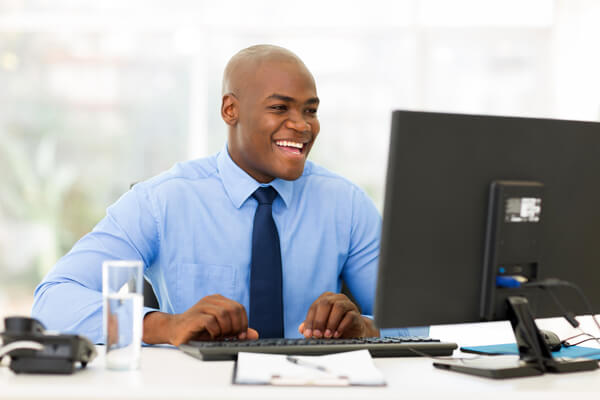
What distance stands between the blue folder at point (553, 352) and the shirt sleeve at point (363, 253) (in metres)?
0.49

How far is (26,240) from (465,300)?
4.53 meters

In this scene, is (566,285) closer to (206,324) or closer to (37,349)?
(206,324)

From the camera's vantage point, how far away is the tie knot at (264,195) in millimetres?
1870

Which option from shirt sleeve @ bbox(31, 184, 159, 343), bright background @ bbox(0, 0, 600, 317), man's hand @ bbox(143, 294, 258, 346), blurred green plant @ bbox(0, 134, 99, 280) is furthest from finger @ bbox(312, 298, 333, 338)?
blurred green plant @ bbox(0, 134, 99, 280)

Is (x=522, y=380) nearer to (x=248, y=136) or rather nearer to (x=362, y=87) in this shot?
(x=248, y=136)

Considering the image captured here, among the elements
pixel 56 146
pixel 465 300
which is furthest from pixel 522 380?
pixel 56 146

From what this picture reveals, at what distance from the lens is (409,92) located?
16.9 feet

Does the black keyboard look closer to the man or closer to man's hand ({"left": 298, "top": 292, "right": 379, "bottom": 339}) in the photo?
man's hand ({"left": 298, "top": 292, "right": 379, "bottom": 339})

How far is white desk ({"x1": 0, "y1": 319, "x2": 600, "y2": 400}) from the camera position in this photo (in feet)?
3.31

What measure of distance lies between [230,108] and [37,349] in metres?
1.04

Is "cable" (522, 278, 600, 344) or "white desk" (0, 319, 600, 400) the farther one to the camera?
"cable" (522, 278, 600, 344)

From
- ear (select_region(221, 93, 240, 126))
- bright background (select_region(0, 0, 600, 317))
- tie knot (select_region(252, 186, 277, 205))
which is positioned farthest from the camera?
bright background (select_region(0, 0, 600, 317))

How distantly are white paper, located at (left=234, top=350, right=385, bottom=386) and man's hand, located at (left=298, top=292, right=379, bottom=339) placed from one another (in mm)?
225

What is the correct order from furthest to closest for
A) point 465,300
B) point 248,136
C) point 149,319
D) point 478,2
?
point 478,2, point 248,136, point 149,319, point 465,300
